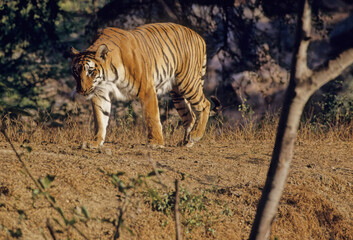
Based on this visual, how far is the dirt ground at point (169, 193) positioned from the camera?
304 centimetres

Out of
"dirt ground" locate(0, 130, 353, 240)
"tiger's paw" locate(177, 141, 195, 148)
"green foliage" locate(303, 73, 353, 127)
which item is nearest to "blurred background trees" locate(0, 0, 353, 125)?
"green foliage" locate(303, 73, 353, 127)

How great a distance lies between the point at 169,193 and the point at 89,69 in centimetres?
180

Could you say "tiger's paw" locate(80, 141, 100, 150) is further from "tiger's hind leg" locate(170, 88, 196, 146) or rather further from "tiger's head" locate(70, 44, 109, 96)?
"tiger's hind leg" locate(170, 88, 196, 146)

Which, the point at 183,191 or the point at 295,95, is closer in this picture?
the point at 295,95

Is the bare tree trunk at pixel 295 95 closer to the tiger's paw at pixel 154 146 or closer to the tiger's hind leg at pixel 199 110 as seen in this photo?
the tiger's paw at pixel 154 146

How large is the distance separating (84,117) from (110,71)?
12.2 ft

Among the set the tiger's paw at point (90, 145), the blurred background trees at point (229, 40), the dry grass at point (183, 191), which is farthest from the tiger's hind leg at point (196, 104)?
the blurred background trees at point (229, 40)

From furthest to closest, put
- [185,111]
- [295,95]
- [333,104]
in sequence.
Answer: [333,104]
[185,111]
[295,95]

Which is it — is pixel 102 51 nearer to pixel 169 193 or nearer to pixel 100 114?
pixel 100 114

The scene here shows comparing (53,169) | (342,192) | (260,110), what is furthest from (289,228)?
(260,110)

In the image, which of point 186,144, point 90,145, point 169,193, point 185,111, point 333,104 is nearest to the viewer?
point 169,193

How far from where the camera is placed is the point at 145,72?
501 cm

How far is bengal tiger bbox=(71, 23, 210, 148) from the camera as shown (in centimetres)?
474

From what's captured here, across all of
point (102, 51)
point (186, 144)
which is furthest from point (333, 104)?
point (102, 51)
